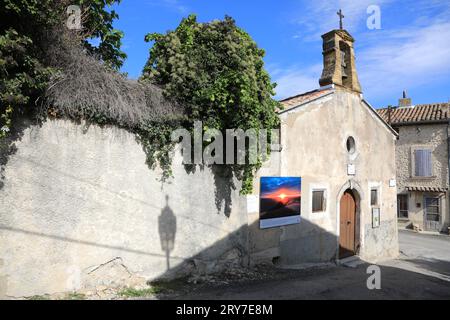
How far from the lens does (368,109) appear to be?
12859 millimetres

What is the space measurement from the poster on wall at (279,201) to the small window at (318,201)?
0.88 m

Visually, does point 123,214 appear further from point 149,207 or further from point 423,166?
point 423,166

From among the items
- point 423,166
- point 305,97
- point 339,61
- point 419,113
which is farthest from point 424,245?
point 305,97

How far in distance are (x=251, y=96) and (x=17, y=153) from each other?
13.9 ft

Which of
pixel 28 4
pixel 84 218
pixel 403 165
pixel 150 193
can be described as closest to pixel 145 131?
pixel 150 193

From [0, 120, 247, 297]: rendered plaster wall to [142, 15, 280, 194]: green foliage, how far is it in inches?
47.4

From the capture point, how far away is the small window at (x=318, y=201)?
33.7 feet

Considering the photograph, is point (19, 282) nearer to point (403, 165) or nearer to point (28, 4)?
point (28, 4)

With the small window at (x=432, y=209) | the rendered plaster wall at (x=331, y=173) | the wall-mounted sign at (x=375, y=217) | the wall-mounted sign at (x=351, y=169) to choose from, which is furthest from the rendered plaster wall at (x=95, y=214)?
the small window at (x=432, y=209)

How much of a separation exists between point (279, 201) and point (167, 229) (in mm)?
3123

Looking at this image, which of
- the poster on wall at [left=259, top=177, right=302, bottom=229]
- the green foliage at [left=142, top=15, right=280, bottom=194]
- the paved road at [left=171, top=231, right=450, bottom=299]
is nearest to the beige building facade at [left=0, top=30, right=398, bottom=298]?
the poster on wall at [left=259, top=177, right=302, bottom=229]

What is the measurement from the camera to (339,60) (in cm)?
1184
